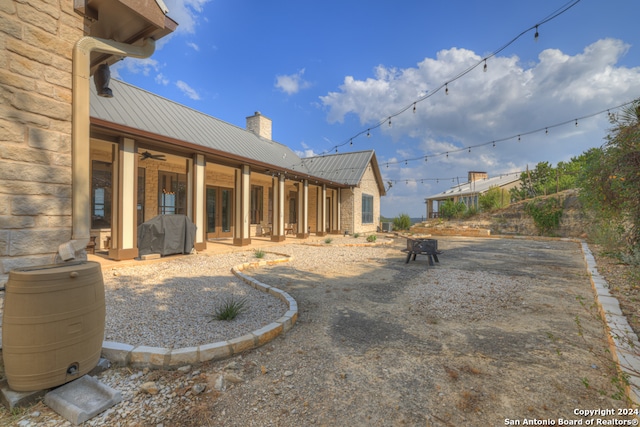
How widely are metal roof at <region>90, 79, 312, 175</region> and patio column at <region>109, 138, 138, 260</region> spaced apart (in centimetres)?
81

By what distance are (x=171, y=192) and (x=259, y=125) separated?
8.55 meters

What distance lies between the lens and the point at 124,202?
7059 millimetres

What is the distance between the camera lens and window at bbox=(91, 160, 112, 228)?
866cm

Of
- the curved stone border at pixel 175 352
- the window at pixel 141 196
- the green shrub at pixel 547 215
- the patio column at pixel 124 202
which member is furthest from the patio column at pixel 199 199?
the green shrub at pixel 547 215

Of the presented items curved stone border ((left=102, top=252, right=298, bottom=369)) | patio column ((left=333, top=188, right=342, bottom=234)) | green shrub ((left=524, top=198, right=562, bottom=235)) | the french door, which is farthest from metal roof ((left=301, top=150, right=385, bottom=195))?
curved stone border ((left=102, top=252, right=298, bottom=369))

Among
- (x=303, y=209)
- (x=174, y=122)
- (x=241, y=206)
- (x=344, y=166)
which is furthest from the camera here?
(x=344, y=166)

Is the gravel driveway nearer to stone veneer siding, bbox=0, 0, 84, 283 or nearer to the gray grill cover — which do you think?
stone veneer siding, bbox=0, 0, 84, 283

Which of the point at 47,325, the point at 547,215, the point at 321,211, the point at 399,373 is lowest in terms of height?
the point at 399,373

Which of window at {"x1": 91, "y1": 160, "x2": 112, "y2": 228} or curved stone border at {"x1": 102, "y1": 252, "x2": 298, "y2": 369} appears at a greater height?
window at {"x1": 91, "y1": 160, "x2": 112, "y2": 228}

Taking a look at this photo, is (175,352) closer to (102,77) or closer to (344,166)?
(102,77)

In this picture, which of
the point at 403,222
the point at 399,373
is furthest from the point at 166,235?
the point at 403,222

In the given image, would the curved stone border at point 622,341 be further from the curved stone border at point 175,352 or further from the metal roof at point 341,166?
the metal roof at point 341,166

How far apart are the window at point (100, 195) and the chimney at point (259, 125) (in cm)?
1001

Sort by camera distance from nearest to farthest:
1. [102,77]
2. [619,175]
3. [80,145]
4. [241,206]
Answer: [80,145], [102,77], [619,175], [241,206]
